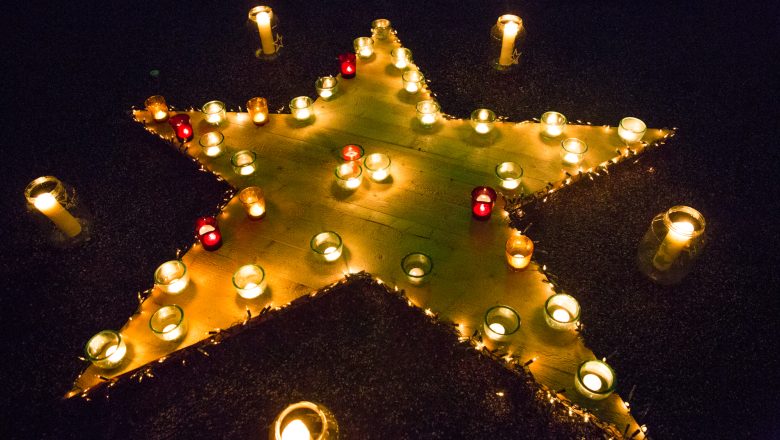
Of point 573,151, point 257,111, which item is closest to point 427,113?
point 573,151

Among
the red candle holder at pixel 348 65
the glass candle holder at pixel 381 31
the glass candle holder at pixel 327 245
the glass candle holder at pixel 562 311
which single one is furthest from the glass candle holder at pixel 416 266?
the glass candle holder at pixel 381 31

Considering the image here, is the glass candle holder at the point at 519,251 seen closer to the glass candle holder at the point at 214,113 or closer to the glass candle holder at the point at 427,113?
the glass candle holder at the point at 427,113

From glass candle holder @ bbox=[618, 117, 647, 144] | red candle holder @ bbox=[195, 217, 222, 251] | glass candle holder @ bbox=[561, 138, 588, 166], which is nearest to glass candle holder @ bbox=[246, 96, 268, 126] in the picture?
red candle holder @ bbox=[195, 217, 222, 251]

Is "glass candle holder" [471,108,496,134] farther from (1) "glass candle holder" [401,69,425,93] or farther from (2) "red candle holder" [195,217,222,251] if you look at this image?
(2) "red candle holder" [195,217,222,251]

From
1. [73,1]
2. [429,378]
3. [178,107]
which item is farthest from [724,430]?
[73,1]

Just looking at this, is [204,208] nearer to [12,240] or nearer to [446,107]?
[12,240]

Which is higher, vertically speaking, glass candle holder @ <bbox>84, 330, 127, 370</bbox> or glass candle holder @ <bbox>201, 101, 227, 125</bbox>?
glass candle holder @ <bbox>201, 101, 227, 125</bbox>
